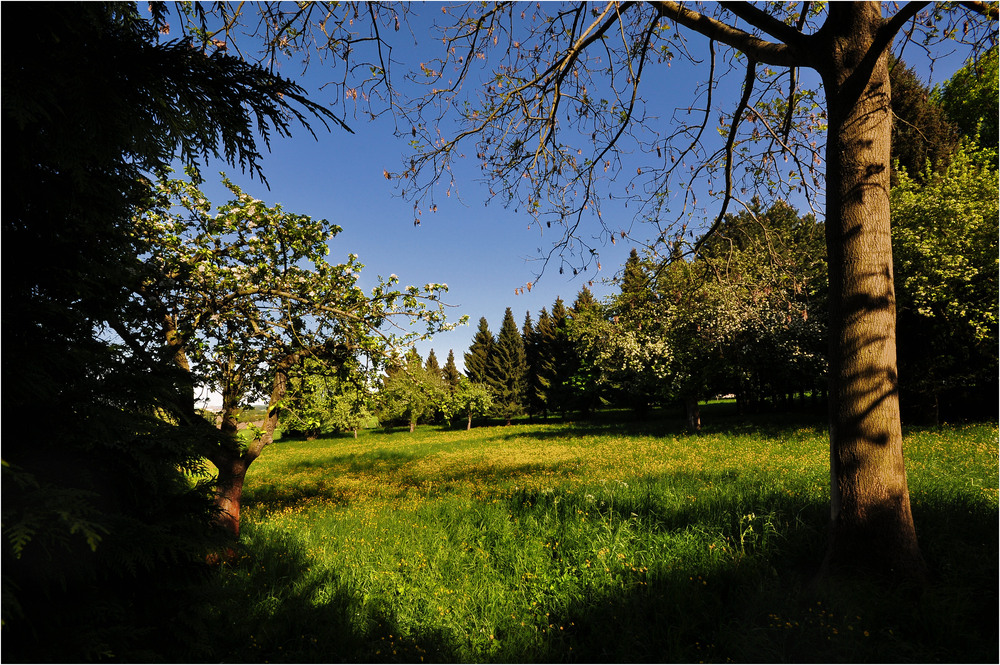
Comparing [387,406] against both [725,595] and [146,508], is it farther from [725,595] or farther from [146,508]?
[725,595]

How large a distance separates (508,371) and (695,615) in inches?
1715

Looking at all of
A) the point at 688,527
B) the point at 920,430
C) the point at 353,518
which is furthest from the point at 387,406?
the point at 920,430

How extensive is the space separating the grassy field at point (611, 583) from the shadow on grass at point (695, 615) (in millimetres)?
15

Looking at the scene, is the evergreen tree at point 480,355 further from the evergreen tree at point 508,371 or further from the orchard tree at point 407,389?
the orchard tree at point 407,389

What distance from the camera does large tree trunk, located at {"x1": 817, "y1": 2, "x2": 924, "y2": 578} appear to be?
11.3 feet

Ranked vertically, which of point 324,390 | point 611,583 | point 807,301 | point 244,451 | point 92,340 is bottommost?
point 611,583

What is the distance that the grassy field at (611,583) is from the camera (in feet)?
9.93

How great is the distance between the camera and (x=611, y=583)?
4.09 metres

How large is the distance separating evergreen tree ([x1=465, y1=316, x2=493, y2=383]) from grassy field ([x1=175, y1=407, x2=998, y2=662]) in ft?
133

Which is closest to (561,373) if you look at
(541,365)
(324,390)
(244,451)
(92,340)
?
(541,365)

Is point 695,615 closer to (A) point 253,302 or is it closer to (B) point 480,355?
(A) point 253,302

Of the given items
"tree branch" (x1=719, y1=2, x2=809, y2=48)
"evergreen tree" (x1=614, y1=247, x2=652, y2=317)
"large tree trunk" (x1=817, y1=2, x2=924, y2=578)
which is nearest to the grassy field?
"large tree trunk" (x1=817, y1=2, x2=924, y2=578)

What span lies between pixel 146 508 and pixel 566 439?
21.6 m

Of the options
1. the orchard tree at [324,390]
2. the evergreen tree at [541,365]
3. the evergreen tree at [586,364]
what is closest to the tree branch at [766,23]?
the orchard tree at [324,390]
